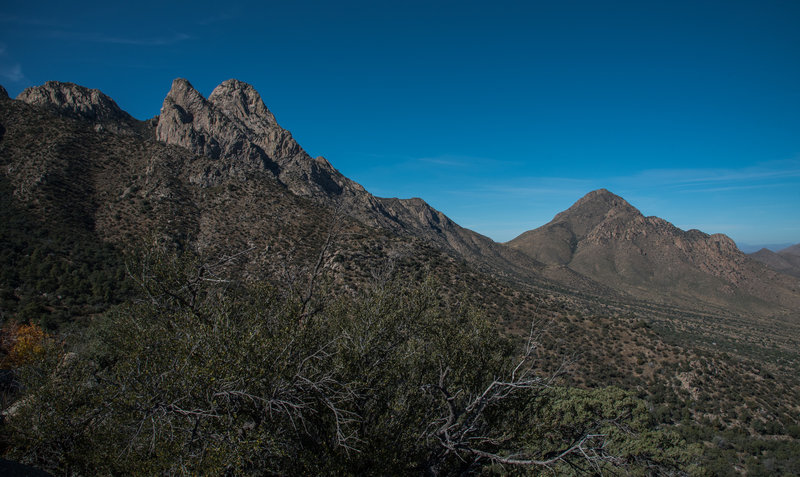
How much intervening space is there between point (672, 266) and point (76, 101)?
22202 centimetres

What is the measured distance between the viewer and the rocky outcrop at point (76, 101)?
223ft

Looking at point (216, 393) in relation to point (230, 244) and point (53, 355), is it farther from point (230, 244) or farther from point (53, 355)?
point (230, 244)

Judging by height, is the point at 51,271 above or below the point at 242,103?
below

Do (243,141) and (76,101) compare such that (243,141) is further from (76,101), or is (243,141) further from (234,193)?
(234,193)

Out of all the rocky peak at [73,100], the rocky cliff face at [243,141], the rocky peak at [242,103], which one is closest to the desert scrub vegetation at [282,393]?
the rocky cliff face at [243,141]

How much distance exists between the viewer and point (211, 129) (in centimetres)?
8225

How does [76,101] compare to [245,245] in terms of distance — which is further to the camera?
[76,101]

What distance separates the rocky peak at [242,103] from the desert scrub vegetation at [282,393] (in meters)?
94.0

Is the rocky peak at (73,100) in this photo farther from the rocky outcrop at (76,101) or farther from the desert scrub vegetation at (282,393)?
the desert scrub vegetation at (282,393)

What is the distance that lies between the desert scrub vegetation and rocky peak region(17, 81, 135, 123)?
84388 mm

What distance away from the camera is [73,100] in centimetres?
7062

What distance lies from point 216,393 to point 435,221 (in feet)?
518

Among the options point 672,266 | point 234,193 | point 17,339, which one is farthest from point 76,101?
point 672,266

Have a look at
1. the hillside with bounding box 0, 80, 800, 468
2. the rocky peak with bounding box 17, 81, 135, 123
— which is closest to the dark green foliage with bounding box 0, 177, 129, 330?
the hillside with bounding box 0, 80, 800, 468
